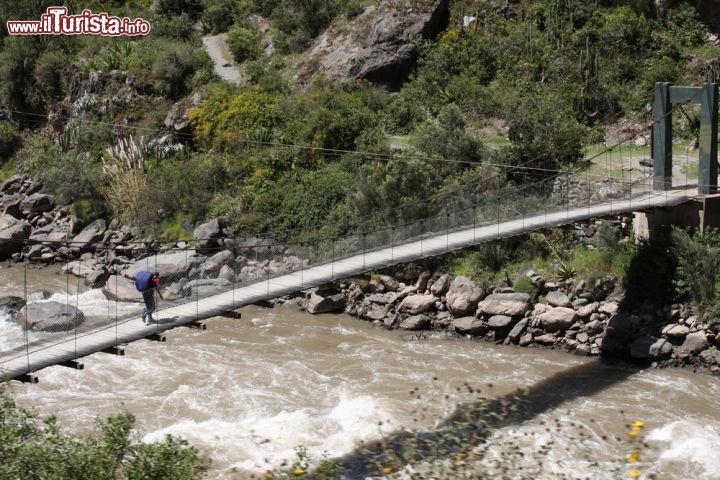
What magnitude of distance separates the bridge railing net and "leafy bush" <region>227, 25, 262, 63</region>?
9.67 metres

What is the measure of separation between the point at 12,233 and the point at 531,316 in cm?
1180

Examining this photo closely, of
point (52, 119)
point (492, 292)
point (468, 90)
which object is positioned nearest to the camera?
point (492, 292)

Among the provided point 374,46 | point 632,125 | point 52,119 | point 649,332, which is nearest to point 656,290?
point 649,332

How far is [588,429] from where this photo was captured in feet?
37.4

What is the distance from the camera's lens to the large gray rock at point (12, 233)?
20.6m

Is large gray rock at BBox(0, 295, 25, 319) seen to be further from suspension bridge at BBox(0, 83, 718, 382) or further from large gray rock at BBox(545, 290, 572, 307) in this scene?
large gray rock at BBox(545, 290, 572, 307)

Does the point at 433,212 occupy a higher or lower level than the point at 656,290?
higher

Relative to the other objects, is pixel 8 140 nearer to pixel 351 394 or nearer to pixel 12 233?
pixel 12 233

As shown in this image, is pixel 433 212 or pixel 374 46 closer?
pixel 433 212

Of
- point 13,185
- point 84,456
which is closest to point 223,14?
point 13,185

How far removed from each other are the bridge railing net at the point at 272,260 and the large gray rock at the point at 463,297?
134 cm

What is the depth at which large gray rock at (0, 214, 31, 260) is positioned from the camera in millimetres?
20641

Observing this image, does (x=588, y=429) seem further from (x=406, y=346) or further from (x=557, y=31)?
(x=557, y=31)

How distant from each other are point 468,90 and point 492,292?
25.8 ft
